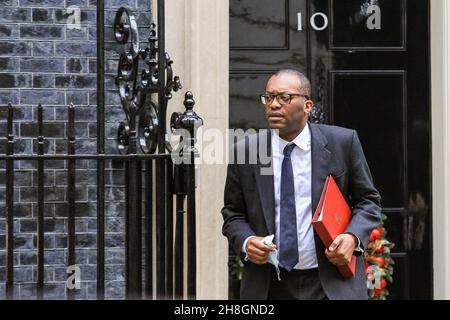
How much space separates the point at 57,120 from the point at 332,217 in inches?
95.3

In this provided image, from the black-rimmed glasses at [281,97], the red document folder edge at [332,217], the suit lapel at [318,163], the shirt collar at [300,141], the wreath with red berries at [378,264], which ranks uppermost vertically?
the black-rimmed glasses at [281,97]

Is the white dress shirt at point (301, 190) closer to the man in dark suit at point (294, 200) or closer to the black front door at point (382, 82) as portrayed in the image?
the man in dark suit at point (294, 200)

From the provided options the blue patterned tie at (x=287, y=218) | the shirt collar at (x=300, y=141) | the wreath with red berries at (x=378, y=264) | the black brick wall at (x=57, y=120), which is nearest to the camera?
the blue patterned tie at (x=287, y=218)

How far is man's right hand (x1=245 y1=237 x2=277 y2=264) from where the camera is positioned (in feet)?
14.9

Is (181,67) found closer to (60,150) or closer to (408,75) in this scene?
(60,150)

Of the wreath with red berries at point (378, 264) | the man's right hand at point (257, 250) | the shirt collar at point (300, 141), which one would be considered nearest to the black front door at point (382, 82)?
the wreath with red berries at point (378, 264)

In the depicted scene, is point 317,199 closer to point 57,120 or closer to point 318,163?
point 318,163

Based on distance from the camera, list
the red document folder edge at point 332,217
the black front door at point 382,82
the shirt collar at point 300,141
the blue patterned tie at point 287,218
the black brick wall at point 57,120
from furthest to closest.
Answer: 1. the black front door at point 382,82
2. the black brick wall at point 57,120
3. the shirt collar at point 300,141
4. the blue patterned tie at point 287,218
5. the red document folder edge at point 332,217

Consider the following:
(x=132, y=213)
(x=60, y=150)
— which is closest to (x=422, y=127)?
(x=60, y=150)

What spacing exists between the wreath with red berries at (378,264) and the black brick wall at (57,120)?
63.0 inches

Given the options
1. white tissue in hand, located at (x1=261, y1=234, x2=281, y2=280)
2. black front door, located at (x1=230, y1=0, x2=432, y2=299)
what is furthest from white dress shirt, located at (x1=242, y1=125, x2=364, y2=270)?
black front door, located at (x1=230, y1=0, x2=432, y2=299)

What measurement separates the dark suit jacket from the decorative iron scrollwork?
39 cm

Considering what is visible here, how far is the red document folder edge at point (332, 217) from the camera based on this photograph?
4496mm

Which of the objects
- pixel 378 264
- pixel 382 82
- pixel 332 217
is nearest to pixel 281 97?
pixel 332 217
